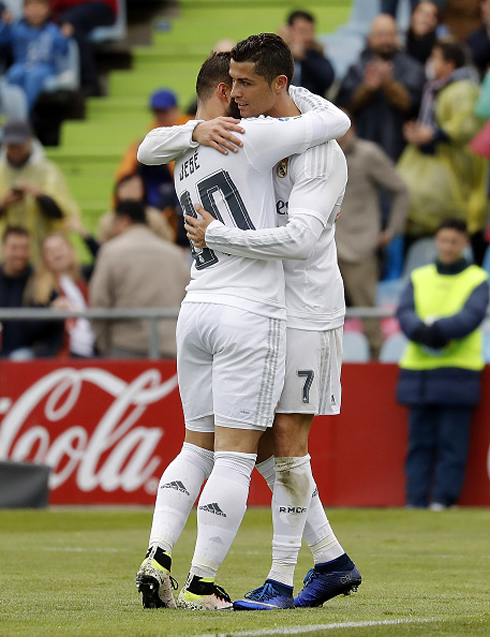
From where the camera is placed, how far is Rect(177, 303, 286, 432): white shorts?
200 inches

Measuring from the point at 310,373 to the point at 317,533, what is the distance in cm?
66

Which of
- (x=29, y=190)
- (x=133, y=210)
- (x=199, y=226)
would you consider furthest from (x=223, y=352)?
(x=29, y=190)

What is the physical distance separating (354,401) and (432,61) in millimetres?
3843

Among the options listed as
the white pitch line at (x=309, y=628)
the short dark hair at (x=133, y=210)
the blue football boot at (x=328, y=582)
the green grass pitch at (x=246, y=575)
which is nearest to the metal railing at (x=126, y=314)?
the short dark hair at (x=133, y=210)

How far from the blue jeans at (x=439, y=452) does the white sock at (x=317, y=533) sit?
5644 mm

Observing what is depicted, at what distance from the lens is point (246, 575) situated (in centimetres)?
669

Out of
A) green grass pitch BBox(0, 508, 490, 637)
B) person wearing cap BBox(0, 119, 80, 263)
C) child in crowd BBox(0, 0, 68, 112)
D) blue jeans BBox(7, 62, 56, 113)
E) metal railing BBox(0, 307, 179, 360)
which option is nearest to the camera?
green grass pitch BBox(0, 508, 490, 637)

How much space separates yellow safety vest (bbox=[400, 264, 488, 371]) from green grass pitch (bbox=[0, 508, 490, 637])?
3.92 feet

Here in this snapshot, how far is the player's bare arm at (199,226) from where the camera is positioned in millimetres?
5199

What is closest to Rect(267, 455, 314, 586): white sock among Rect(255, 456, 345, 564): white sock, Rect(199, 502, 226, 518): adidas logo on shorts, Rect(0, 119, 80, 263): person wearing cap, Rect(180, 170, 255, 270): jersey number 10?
Rect(255, 456, 345, 564): white sock

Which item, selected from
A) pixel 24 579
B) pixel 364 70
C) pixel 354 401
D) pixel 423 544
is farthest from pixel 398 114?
pixel 24 579

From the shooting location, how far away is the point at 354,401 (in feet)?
37.6

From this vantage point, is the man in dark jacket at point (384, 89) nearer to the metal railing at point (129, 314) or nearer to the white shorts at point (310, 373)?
the metal railing at point (129, 314)

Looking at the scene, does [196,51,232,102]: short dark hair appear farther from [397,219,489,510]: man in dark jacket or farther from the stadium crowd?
the stadium crowd
